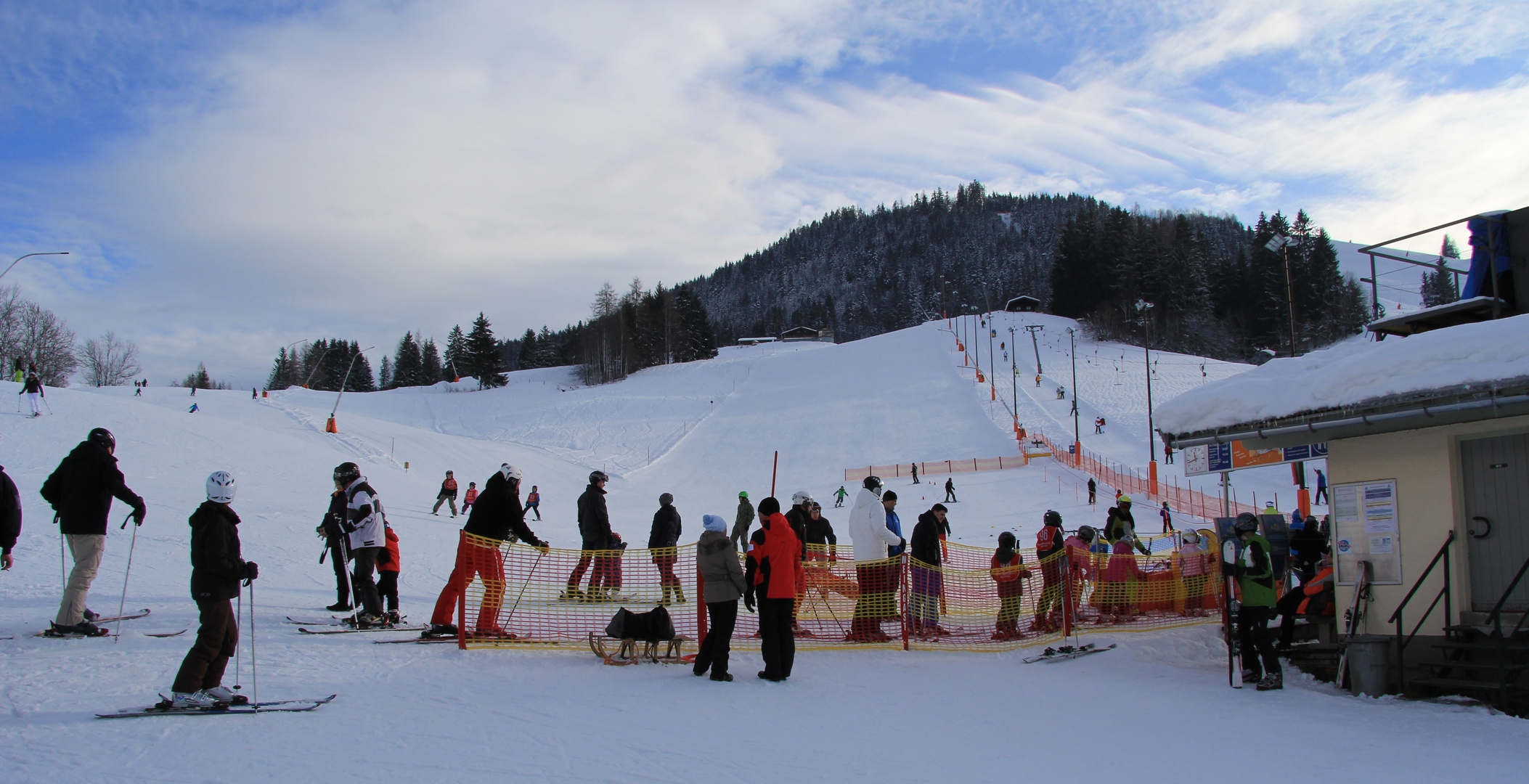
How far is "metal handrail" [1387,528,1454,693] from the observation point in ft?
23.3

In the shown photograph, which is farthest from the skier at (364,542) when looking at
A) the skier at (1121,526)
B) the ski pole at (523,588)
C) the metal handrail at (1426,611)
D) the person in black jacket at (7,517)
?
the metal handrail at (1426,611)

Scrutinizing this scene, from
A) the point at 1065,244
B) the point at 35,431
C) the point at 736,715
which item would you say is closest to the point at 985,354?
the point at 1065,244

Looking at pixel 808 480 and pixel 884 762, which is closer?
pixel 884 762

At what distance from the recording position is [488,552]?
330 inches

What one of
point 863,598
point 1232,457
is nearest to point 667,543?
point 863,598

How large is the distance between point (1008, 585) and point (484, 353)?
81.2 m

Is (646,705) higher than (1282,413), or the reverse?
(1282,413)

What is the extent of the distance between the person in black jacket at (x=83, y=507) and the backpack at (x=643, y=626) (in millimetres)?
3958

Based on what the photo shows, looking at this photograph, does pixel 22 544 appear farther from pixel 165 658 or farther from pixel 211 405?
pixel 211 405

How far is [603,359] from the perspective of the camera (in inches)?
3625

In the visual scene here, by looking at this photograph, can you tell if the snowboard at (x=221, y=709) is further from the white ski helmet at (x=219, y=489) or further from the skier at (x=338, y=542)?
the skier at (x=338, y=542)

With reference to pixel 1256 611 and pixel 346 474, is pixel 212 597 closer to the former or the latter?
pixel 346 474

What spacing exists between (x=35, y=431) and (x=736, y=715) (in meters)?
21.1

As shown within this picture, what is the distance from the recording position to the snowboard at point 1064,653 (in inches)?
334
